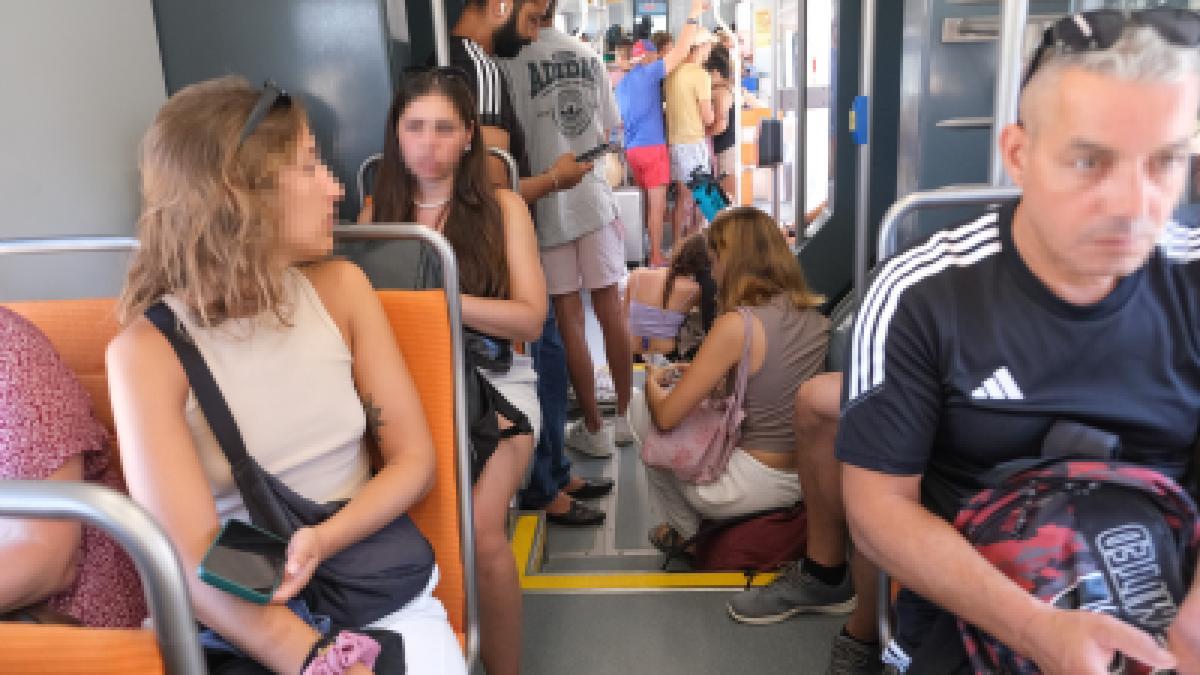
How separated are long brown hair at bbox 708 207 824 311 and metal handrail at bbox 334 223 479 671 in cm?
104

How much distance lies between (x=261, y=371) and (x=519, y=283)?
3.16ft

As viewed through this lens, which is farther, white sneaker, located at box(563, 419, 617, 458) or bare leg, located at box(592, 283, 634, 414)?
white sneaker, located at box(563, 419, 617, 458)

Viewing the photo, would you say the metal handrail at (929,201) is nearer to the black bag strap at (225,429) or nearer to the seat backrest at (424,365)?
the seat backrest at (424,365)

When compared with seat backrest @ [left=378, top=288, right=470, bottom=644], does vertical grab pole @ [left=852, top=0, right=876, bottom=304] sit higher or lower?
higher

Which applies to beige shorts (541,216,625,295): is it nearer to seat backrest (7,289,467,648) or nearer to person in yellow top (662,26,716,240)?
seat backrest (7,289,467,648)

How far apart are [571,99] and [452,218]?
135cm

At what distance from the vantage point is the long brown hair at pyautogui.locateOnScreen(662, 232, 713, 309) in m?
3.48

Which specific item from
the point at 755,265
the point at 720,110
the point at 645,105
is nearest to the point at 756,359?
the point at 755,265

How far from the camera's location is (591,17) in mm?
13258

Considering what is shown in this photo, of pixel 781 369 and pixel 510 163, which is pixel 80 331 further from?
pixel 781 369

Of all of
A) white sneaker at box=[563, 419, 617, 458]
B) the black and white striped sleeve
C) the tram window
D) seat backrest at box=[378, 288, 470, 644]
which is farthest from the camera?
the tram window

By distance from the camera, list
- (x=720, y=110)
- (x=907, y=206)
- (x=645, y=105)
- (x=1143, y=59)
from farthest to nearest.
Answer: (x=720, y=110) < (x=645, y=105) < (x=907, y=206) < (x=1143, y=59)

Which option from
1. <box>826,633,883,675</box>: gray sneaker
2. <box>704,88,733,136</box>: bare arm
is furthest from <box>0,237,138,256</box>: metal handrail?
<box>704,88,733,136</box>: bare arm

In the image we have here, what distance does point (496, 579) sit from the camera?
186 cm
